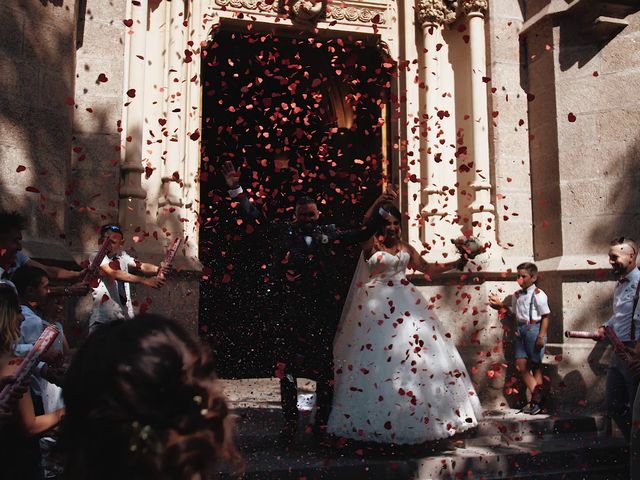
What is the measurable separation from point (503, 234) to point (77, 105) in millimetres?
4457

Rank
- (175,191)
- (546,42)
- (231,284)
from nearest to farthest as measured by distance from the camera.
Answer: (175,191) → (546,42) → (231,284)

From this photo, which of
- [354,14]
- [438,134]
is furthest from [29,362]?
Result: [354,14]

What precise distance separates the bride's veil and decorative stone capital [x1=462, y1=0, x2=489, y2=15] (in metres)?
3.41

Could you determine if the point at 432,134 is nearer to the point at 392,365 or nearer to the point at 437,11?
the point at 437,11

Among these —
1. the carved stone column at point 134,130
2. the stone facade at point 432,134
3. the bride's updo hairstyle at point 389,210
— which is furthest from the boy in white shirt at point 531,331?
the carved stone column at point 134,130

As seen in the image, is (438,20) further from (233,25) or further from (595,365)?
(595,365)

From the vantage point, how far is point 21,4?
5.26 meters

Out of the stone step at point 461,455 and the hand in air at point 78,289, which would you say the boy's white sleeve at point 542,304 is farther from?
the hand in air at point 78,289

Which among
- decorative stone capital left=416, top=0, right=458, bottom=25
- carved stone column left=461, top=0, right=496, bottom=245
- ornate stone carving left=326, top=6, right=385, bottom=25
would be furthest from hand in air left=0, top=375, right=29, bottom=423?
decorative stone capital left=416, top=0, right=458, bottom=25

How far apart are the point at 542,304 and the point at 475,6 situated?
3.28 meters

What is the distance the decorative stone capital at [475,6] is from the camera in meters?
7.25

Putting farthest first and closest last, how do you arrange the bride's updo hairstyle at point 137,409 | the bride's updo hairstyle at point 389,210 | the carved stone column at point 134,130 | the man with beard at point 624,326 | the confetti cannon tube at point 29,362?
the carved stone column at point 134,130 → the bride's updo hairstyle at point 389,210 → the man with beard at point 624,326 → the confetti cannon tube at point 29,362 → the bride's updo hairstyle at point 137,409

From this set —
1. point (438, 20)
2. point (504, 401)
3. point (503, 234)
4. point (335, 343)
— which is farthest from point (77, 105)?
point (504, 401)

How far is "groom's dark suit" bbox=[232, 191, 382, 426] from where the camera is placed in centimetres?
490
